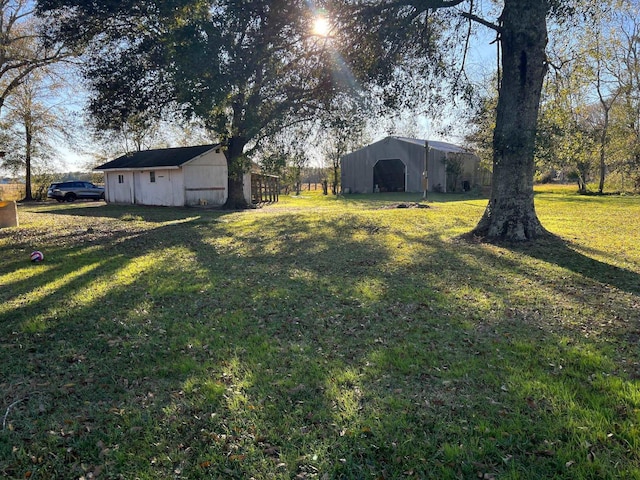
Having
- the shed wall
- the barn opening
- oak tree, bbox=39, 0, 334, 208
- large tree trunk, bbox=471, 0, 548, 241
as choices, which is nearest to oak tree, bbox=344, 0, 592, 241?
large tree trunk, bbox=471, 0, 548, 241

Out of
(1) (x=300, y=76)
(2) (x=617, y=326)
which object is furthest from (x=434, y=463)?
(1) (x=300, y=76)

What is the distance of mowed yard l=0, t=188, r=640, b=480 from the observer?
7.84 feet

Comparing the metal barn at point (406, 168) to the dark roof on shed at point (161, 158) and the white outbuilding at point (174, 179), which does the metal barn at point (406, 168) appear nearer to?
the white outbuilding at point (174, 179)

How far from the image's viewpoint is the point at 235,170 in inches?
677

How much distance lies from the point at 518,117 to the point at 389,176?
94.1 ft

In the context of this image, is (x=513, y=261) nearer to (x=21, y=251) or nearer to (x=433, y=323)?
(x=433, y=323)

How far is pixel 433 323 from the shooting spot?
4.43m

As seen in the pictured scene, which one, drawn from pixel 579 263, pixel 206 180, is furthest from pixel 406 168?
pixel 579 263

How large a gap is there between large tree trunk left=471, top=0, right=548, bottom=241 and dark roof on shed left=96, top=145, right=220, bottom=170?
17316mm

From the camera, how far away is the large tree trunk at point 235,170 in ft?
55.0

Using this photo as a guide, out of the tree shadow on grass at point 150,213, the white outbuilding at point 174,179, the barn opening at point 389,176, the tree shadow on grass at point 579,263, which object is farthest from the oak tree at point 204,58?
the barn opening at point 389,176

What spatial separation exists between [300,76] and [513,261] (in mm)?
8429

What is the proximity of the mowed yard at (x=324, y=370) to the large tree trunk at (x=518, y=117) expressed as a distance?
5.78 feet

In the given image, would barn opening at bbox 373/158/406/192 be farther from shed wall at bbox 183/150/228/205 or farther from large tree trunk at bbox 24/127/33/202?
large tree trunk at bbox 24/127/33/202
